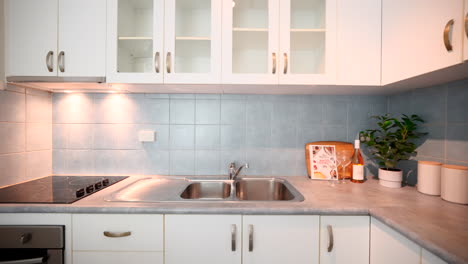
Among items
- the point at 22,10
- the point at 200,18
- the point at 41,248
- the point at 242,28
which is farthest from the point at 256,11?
the point at 41,248

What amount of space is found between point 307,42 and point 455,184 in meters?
1.05

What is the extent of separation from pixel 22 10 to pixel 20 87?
1.53 ft

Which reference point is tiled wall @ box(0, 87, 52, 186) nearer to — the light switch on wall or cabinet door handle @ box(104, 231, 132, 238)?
the light switch on wall

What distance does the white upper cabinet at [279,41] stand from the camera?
1212 millimetres

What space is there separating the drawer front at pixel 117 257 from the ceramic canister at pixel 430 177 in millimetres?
1463

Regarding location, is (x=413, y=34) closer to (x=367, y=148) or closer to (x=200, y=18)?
(x=367, y=148)

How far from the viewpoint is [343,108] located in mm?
1606

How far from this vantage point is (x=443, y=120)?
47.0 inches

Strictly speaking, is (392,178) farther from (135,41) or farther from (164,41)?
(135,41)

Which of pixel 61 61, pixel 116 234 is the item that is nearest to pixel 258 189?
pixel 116 234

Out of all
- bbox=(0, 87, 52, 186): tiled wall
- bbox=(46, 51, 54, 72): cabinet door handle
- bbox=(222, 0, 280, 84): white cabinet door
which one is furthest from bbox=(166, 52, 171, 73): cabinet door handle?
bbox=(0, 87, 52, 186): tiled wall

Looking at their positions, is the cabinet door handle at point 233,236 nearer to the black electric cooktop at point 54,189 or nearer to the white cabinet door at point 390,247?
the white cabinet door at point 390,247

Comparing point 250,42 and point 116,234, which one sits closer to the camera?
point 116,234

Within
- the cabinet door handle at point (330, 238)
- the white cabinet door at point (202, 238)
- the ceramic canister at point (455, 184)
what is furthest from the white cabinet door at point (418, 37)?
the white cabinet door at point (202, 238)
